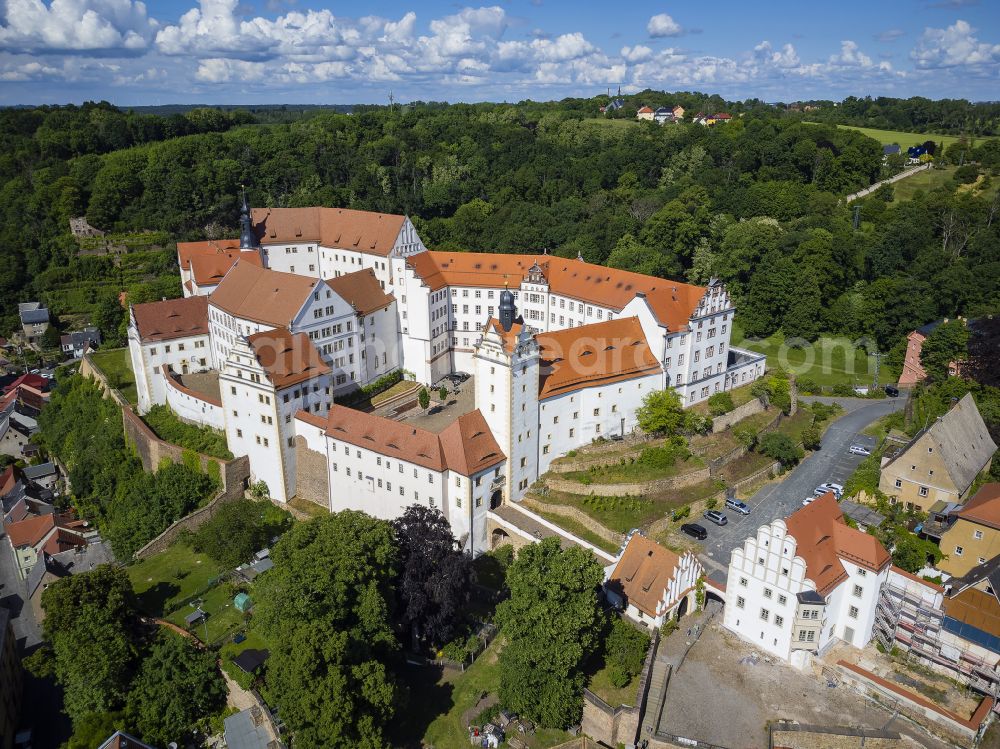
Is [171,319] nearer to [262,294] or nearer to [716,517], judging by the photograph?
[262,294]

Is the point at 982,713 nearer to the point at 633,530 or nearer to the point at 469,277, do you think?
the point at 633,530

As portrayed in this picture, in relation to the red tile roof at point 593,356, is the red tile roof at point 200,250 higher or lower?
higher

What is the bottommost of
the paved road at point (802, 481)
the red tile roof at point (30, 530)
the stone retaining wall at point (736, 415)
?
the red tile roof at point (30, 530)

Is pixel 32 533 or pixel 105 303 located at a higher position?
pixel 105 303

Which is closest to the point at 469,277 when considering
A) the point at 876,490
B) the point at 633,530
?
the point at 633,530

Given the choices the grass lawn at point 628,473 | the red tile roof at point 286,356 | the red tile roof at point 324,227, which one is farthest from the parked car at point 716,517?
the red tile roof at point 324,227

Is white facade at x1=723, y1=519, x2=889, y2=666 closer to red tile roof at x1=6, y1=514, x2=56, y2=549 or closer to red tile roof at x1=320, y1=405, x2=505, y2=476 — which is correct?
red tile roof at x1=320, y1=405, x2=505, y2=476

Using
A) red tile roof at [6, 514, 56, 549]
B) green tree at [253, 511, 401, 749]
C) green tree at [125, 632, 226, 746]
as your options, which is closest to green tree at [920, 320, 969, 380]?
green tree at [253, 511, 401, 749]

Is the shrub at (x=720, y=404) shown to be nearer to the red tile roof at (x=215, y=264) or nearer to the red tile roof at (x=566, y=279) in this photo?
the red tile roof at (x=566, y=279)
